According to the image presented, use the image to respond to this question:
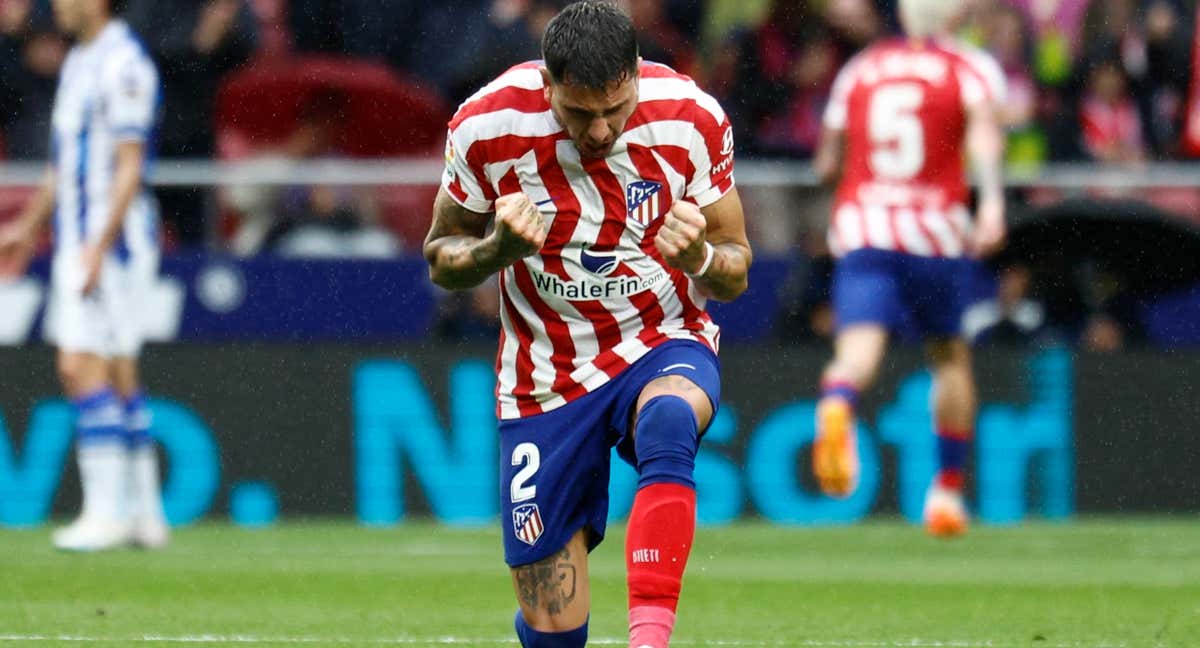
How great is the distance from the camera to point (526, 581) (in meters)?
5.48

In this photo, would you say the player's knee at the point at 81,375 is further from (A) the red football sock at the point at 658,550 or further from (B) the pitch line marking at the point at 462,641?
(A) the red football sock at the point at 658,550

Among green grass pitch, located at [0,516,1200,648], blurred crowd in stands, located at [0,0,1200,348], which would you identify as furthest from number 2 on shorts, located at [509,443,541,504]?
blurred crowd in stands, located at [0,0,1200,348]

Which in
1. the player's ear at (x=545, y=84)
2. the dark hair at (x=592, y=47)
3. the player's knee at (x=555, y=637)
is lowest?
the player's knee at (x=555, y=637)

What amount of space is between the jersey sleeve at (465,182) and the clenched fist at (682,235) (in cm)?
53

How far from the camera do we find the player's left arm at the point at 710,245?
199 inches

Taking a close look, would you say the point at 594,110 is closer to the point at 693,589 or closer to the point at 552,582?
the point at 552,582

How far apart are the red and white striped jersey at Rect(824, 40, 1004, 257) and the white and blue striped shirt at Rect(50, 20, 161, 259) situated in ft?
9.89

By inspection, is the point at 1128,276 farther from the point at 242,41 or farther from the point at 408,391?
the point at 242,41

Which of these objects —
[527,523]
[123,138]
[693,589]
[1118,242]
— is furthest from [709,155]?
[1118,242]

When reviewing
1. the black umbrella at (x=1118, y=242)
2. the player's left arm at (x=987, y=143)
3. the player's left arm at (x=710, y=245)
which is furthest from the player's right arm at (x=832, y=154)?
the player's left arm at (x=710, y=245)

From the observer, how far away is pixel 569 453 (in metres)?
5.40

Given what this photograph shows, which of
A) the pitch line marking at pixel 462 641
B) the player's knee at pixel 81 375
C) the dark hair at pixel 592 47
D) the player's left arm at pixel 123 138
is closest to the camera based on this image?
the dark hair at pixel 592 47

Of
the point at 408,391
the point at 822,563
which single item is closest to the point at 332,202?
the point at 408,391

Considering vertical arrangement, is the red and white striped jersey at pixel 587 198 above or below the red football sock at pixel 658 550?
above
